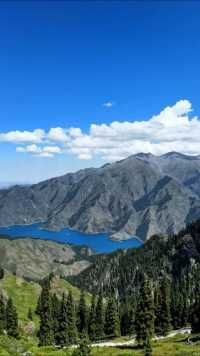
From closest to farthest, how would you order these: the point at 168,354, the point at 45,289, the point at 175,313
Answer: the point at 168,354, the point at 45,289, the point at 175,313

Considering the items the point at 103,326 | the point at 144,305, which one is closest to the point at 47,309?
the point at 103,326

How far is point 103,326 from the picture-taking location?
502 ft

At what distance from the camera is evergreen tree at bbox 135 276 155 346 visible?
77.4 m

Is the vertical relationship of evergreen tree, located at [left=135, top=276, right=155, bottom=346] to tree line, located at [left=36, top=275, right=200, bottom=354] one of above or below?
above

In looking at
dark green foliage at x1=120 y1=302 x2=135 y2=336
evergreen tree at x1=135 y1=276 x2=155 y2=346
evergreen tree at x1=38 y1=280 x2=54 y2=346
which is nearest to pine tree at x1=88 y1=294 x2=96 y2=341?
dark green foliage at x1=120 y1=302 x2=135 y2=336

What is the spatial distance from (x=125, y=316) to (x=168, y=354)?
373 ft

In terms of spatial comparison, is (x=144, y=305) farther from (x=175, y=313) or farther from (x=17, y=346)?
(x=175, y=313)

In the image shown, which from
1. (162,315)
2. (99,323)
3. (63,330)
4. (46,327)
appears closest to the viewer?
(63,330)

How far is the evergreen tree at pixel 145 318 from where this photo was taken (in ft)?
254

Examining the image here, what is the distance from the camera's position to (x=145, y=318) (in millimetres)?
80125

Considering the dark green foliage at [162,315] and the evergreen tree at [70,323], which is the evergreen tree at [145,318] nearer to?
the evergreen tree at [70,323]

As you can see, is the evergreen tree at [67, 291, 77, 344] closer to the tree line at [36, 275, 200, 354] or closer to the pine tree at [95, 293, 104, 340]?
the tree line at [36, 275, 200, 354]

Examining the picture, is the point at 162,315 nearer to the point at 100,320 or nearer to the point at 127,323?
the point at 100,320

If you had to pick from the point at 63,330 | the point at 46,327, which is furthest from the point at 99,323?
the point at 63,330
